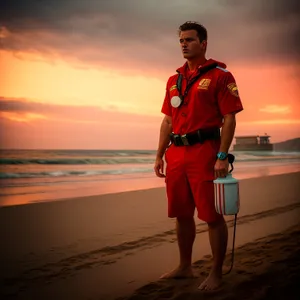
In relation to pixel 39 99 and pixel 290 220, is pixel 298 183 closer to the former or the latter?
pixel 290 220

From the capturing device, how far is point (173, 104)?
5.87ft

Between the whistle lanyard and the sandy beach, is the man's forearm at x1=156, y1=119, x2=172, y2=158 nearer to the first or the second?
the whistle lanyard

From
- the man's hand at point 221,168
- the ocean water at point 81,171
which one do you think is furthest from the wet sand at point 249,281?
the ocean water at point 81,171

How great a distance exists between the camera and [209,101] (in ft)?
5.66

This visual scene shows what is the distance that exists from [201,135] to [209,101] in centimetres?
16

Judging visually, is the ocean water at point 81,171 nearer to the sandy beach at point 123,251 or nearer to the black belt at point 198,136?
the sandy beach at point 123,251

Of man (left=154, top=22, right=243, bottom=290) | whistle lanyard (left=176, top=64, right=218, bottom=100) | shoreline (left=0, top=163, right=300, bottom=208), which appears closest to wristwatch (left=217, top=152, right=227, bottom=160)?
man (left=154, top=22, right=243, bottom=290)

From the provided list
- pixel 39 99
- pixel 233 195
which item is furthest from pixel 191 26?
pixel 39 99

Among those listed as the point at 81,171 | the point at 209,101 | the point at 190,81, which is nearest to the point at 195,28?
the point at 190,81

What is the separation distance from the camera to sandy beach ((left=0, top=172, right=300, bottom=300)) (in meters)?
1.79

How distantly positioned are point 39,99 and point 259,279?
3.09m

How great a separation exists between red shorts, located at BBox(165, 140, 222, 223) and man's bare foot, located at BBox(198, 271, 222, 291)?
0.27m

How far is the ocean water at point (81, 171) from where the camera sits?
4281mm

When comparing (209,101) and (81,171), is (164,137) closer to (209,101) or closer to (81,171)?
(209,101)
